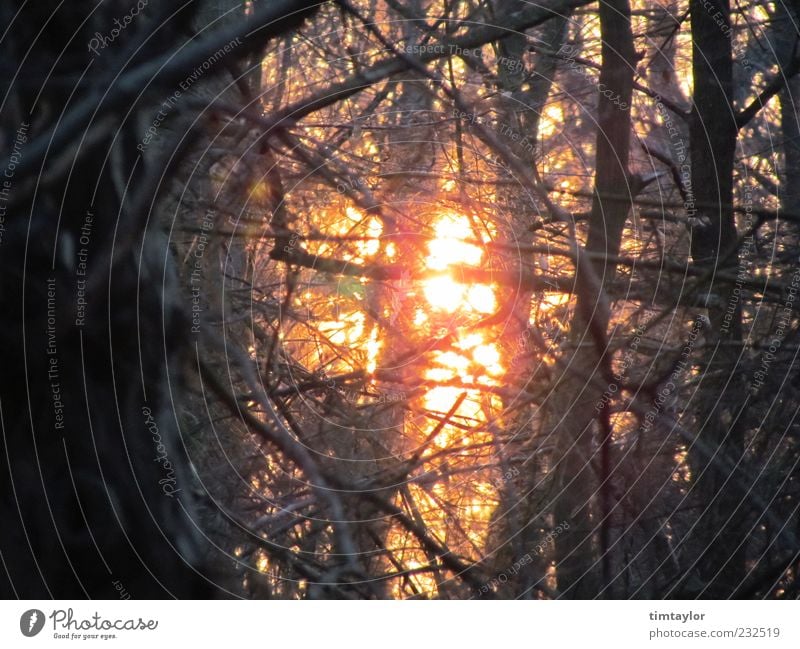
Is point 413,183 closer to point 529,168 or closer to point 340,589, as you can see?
point 529,168

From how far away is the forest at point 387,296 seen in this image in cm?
219

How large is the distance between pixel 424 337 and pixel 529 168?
1.78 ft

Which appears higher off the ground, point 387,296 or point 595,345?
point 387,296

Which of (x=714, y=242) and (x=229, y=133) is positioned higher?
(x=229, y=133)

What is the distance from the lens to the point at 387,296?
2.26 m

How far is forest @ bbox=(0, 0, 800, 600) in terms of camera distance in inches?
86.2

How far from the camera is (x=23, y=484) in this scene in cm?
219

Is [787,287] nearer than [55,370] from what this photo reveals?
No

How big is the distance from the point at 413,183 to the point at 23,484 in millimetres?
1304

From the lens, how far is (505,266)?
7.48 ft
